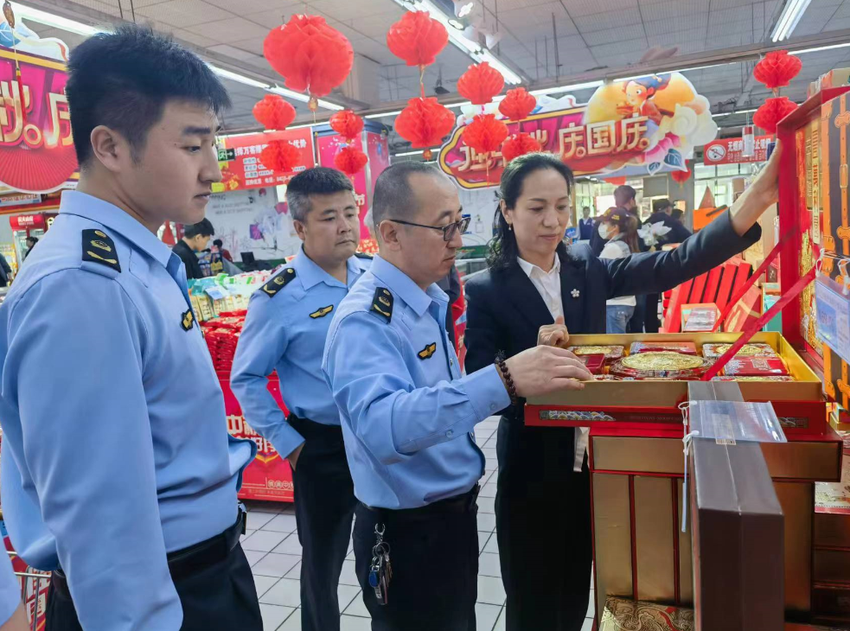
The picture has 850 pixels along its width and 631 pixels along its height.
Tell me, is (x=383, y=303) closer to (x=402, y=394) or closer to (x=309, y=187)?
(x=402, y=394)

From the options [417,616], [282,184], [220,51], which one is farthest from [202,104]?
[220,51]

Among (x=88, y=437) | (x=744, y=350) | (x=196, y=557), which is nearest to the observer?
(x=88, y=437)

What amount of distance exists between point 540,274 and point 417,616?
1192 mm

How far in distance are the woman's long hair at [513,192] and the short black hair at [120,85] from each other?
1.27 metres

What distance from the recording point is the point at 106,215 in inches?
46.1

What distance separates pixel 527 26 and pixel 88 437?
10.3 m

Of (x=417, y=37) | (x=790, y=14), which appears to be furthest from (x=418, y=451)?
(x=790, y=14)

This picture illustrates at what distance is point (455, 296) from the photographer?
4906 millimetres

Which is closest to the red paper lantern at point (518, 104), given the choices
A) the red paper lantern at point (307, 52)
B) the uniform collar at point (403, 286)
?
the red paper lantern at point (307, 52)

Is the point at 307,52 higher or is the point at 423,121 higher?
the point at 307,52

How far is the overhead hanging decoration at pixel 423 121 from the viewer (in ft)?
19.4

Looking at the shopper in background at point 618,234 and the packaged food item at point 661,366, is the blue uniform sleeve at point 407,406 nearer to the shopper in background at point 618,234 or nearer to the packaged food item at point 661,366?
the packaged food item at point 661,366

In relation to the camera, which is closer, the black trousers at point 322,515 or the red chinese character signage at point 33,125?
the black trousers at point 322,515

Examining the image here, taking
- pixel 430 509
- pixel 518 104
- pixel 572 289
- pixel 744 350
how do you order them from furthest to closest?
1. pixel 518 104
2. pixel 572 289
3. pixel 430 509
4. pixel 744 350
